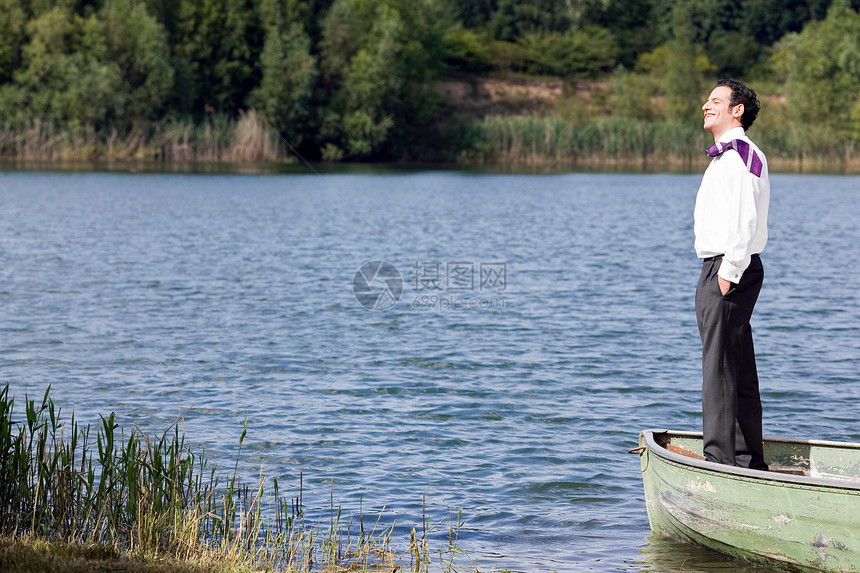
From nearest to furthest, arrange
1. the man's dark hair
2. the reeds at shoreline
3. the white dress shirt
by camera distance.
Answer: the white dress shirt
the man's dark hair
the reeds at shoreline

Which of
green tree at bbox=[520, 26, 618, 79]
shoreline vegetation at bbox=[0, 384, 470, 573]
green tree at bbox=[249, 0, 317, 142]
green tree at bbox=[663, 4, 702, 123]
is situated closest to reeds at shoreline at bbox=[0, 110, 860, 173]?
green tree at bbox=[249, 0, 317, 142]

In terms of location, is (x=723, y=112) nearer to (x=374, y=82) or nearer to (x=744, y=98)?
(x=744, y=98)

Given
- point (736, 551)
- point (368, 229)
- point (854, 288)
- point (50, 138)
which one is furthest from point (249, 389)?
point (50, 138)

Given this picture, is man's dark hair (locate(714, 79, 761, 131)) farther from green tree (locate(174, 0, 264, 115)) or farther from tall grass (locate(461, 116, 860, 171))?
green tree (locate(174, 0, 264, 115))

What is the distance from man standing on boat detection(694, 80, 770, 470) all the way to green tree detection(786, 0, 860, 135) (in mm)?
65494

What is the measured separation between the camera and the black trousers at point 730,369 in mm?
6746

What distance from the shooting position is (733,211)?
6543 millimetres

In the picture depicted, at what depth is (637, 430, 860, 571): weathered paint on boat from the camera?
6.34m

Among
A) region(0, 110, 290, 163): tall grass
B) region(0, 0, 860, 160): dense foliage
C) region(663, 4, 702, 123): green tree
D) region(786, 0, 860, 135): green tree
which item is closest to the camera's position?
region(0, 110, 290, 163): tall grass

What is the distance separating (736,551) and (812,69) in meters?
69.5

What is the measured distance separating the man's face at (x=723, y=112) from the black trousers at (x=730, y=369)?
84 cm

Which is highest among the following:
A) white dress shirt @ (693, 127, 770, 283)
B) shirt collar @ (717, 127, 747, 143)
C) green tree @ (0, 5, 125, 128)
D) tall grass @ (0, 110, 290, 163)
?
green tree @ (0, 5, 125, 128)

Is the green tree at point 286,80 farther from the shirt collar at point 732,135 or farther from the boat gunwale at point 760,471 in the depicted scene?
the shirt collar at point 732,135

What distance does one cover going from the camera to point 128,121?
6506 cm
